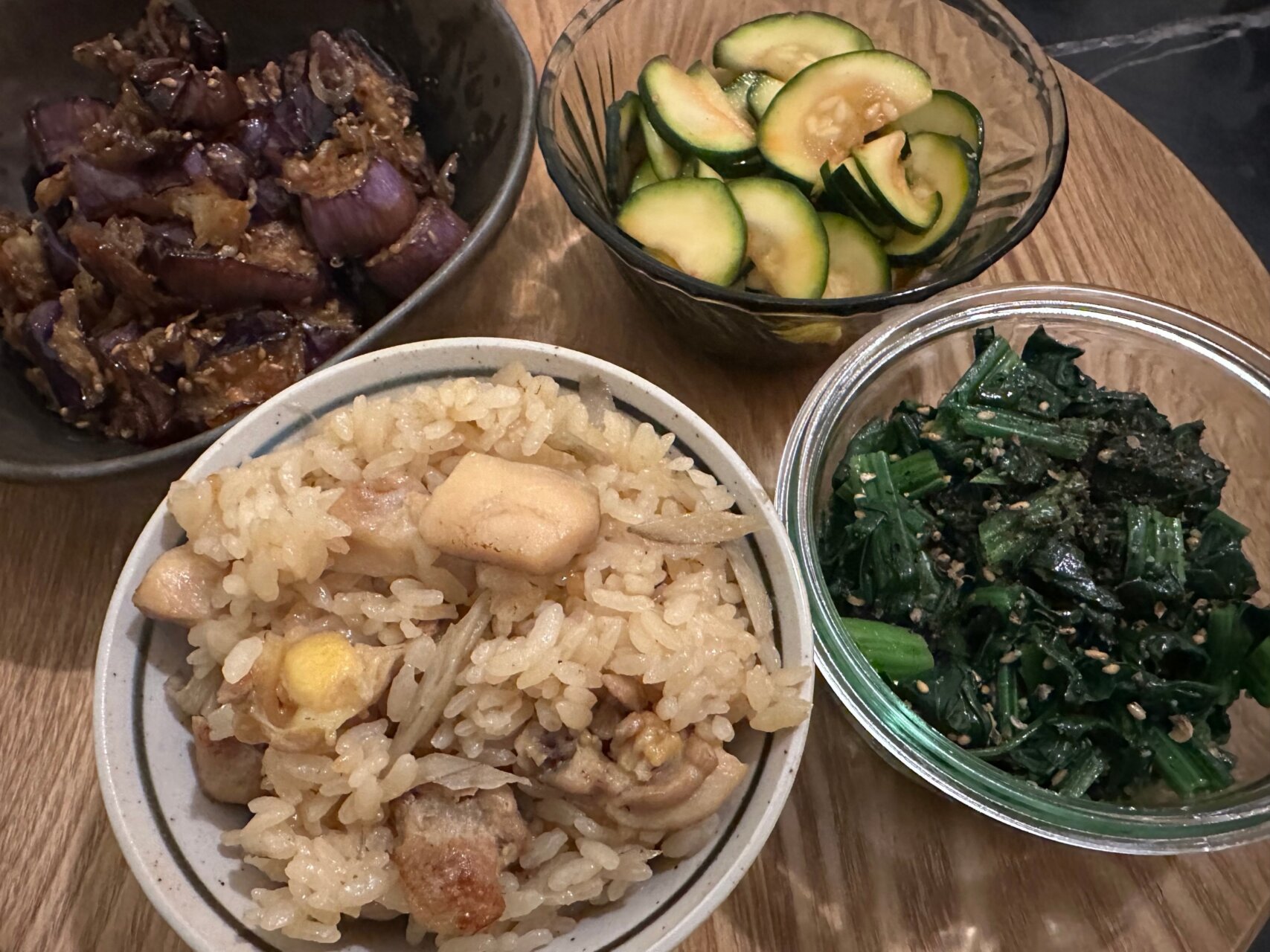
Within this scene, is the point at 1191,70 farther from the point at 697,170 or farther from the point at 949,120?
the point at 697,170

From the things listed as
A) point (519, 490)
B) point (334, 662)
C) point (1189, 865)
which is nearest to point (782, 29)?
point (519, 490)

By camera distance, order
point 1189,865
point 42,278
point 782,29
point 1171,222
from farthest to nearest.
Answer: point 1171,222
point 782,29
point 42,278
point 1189,865

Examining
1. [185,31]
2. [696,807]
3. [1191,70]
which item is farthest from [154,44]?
[1191,70]

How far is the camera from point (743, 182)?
172 cm

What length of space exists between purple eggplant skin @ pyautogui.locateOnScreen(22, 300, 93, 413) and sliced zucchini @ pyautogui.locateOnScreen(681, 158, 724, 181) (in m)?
Result: 1.23

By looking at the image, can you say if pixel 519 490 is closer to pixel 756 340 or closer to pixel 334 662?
pixel 334 662

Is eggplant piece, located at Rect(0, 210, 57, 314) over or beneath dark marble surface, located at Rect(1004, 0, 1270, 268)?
beneath

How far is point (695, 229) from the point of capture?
5.44 feet

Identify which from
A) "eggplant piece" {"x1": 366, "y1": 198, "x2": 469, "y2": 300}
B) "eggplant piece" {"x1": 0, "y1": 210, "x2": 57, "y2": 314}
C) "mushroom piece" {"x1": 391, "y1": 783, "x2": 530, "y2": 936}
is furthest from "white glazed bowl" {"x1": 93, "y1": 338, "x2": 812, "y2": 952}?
"eggplant piece" {"x1": 0, "y1": 210, "x2": 57, "y2": 314}

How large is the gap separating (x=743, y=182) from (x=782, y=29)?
448 millimetres

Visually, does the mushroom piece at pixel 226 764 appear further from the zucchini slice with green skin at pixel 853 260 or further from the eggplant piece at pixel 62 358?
the zucchini slice with green skin at pixel 853 260

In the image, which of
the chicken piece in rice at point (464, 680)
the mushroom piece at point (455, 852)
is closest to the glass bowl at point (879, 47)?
the chicken piece in rice at point (464, 680)

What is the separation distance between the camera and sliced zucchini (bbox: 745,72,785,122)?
6.10ft

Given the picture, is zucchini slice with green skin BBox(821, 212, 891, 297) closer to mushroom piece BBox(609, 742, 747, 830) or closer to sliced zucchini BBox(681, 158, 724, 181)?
sliced zucchini BBox(681, 158, 724, 181)
